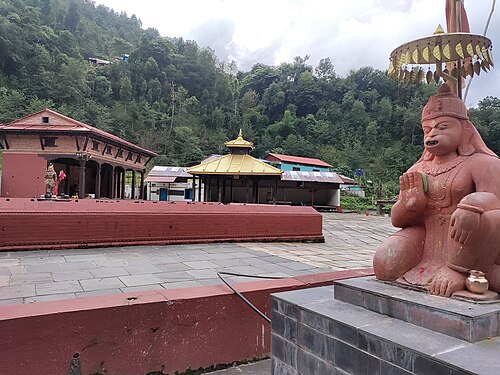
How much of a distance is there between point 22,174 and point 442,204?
2180 centimetres

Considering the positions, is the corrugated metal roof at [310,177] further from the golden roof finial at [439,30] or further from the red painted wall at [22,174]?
the golden roof finial at [439,30]

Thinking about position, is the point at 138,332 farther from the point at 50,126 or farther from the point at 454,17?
the point at 50,126

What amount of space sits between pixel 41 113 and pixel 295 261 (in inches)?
730

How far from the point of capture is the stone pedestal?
1699 mm

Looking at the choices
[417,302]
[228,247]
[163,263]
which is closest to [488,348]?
[417,302]

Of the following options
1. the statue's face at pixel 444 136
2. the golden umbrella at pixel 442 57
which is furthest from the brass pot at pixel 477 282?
the golden umbrella at pixel 442 57

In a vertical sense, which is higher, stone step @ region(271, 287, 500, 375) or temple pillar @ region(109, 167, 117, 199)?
temple pillar @ region(109, 167, 117, 199)

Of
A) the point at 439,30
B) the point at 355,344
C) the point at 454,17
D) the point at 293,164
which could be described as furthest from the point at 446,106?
the point at 293,164

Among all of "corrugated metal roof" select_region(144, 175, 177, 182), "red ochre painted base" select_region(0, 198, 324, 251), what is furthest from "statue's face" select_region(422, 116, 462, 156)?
"corrugated metal roof" select_region(144, 175, 177, 182)

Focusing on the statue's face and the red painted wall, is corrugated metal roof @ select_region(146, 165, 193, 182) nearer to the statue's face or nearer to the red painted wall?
the red painted wall

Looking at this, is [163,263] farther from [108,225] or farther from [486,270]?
[486,270]

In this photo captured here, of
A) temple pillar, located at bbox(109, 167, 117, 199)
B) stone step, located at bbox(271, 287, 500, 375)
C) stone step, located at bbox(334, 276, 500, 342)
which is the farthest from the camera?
temple pillar, located at bbox(109, 167, 117, 199)

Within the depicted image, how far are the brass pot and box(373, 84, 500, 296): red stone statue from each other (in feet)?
0.15

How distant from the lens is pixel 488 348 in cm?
174
